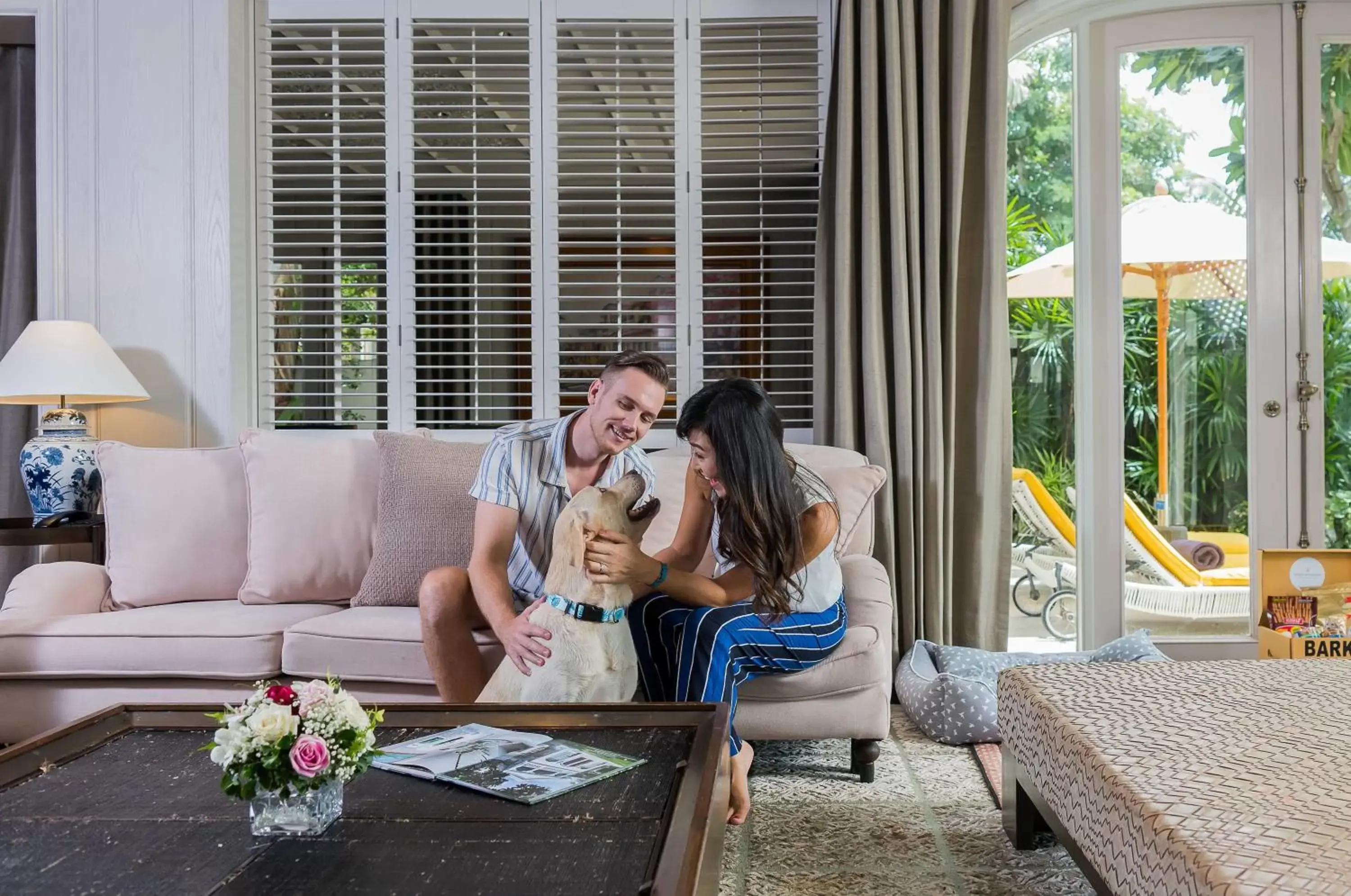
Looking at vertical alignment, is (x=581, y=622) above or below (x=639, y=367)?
below

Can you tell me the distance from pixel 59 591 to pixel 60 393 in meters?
0.68

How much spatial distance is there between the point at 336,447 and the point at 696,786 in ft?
6.63

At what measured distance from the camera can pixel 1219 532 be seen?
12.2 feet

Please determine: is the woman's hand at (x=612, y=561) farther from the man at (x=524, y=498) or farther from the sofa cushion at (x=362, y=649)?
the sofa cushion at (x=362, y=649)

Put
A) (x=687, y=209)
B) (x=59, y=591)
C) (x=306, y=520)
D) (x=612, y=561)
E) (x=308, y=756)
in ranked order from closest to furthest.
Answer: (x=308, y=756) < (x=612, y=561) < (x=59, y=591) < (x=306, y=520) < (x=687, y=209)

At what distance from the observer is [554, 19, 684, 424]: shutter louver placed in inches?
143

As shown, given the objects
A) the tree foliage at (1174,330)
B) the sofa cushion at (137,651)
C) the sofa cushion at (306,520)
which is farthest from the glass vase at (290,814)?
the tree foliage at (1174,330)

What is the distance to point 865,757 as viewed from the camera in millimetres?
2447

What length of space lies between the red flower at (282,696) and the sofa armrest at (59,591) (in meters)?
1.82

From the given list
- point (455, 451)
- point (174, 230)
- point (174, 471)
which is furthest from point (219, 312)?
point (455, 451)

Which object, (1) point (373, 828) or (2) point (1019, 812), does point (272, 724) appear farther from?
(2) point (1019, 812)

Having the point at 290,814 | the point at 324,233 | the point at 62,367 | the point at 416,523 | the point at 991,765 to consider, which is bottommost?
the point at 991,765

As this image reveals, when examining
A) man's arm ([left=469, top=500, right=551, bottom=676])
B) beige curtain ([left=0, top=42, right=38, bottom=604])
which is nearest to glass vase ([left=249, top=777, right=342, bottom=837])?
man's arm ([left=469, top=500, right=551, bottom=676])

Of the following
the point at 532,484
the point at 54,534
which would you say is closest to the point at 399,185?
the point at 54,534
